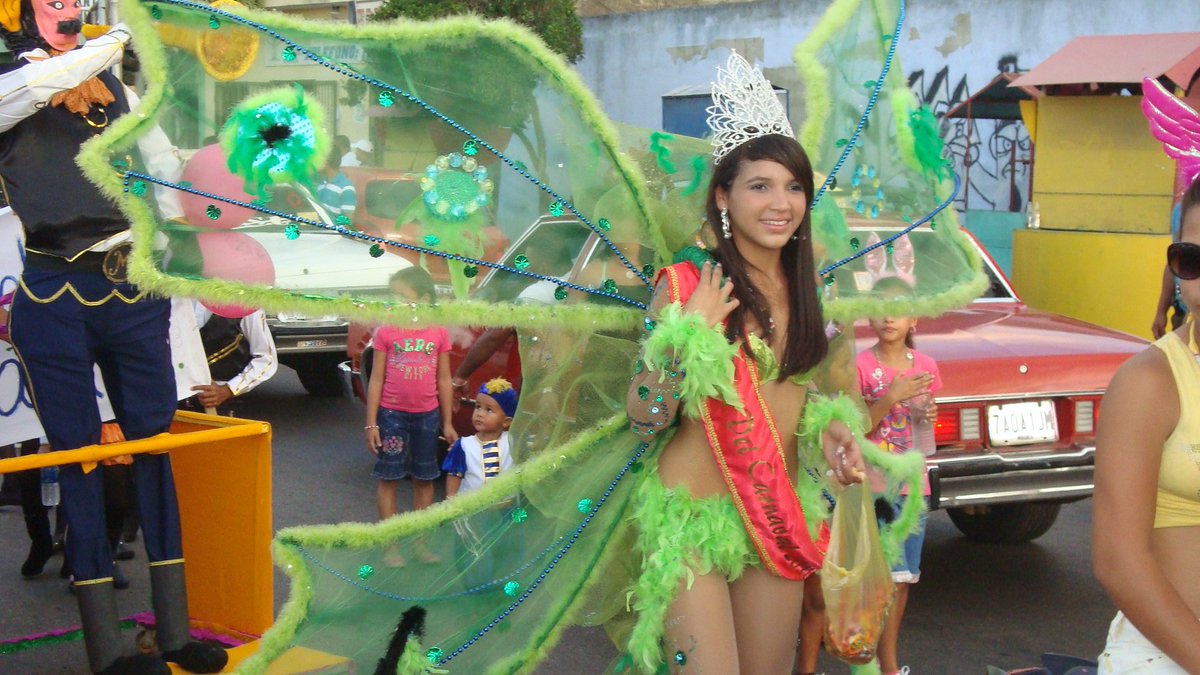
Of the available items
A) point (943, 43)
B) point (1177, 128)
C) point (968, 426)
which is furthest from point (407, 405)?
point (943, 43)

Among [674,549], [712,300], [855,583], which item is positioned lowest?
[855,583]

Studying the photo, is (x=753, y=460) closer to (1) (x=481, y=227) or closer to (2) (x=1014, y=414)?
(1) (x=481, y=227)

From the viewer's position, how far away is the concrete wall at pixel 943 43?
1669 cm

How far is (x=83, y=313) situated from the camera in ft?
13.6

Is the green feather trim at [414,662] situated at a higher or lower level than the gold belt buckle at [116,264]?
lower

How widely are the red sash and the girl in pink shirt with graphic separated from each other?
3609 millimetres

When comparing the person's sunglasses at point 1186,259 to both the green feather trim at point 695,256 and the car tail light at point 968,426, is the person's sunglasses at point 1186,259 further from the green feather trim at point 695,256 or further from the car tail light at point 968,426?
the car tail light at point 968,426

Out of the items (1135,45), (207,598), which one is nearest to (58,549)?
(207,598)

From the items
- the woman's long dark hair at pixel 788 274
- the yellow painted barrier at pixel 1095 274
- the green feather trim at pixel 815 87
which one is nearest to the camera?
the woman's long dark hair at pixel 788 274

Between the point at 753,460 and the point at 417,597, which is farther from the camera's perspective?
the point at 417,597

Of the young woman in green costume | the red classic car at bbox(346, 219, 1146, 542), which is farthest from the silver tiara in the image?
the red classic car at bbox(346, 219, 1146, 542)

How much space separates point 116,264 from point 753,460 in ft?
6.92

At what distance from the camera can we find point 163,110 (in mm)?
3145

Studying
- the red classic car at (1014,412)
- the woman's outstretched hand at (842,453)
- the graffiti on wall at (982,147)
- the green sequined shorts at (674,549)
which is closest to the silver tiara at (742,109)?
the woman's outstretched hand at (842,453)
